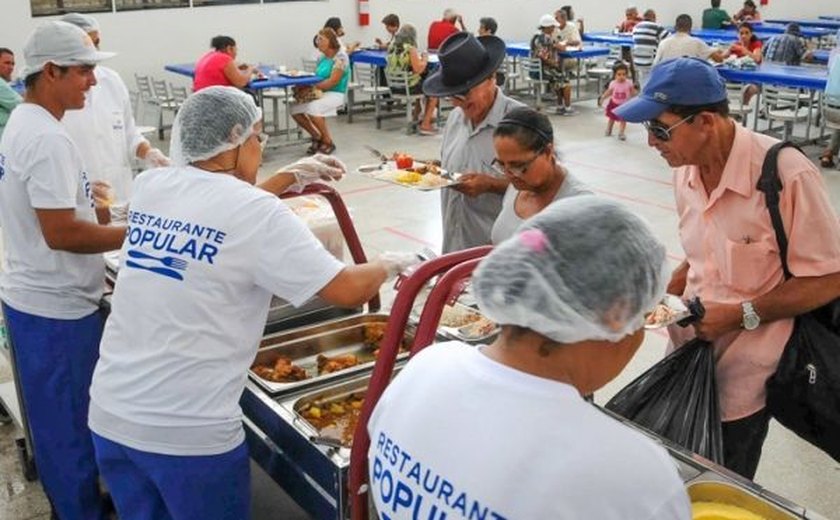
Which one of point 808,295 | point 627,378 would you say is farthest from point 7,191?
point 627,378

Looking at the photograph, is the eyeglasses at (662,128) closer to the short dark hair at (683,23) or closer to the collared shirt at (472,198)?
the collared shirt at (472,198)

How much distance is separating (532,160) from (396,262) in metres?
0.72

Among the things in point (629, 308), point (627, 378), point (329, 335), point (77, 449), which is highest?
point (629, 308)

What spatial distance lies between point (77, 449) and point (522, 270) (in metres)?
2.19

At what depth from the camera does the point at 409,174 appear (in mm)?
4316

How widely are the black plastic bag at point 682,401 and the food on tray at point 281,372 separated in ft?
2.92

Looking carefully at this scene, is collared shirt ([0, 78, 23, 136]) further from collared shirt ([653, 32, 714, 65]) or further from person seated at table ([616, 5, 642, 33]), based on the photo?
person seated at table ([616, 5, 642, 33])

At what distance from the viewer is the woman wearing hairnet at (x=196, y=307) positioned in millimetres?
1836

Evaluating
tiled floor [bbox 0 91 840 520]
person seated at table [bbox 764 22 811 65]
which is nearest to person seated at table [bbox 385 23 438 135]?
tiled floor [bbox 0 91 840 520]

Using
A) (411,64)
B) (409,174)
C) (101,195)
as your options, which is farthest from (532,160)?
(411,64)

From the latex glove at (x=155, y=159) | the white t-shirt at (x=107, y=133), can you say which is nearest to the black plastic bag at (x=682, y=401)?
the latex glove at (x=155, y=159)

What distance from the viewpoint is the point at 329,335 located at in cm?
271

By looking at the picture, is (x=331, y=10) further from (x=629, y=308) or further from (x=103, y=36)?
(x=629, y=308)

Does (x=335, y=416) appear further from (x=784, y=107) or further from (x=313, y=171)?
(x=784, y=107)
